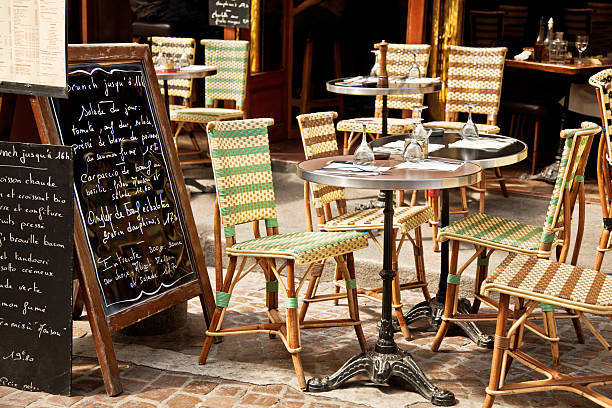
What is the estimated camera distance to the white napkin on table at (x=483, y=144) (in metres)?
5.03

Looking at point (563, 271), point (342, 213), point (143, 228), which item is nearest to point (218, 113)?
point (342, 213)

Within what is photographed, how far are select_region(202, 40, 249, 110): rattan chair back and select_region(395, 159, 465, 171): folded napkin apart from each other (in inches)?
154

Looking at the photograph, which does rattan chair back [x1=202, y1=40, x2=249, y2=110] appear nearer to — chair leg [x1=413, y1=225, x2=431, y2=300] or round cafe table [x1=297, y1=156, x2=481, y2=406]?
chair leg [x1=413, y1=225, x2=431, y2=300]

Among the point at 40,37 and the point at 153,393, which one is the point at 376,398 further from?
the point at 40,37

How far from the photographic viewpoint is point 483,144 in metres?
5.12

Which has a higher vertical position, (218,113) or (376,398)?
(218,113)

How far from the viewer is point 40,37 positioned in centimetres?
399

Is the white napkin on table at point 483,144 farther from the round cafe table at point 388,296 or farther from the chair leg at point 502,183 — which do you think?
the chair leg at point 502,183

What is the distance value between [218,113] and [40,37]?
12.8 feet

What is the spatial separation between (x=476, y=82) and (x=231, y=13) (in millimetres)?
2495

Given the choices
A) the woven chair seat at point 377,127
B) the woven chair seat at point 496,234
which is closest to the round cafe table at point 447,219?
the woven chair seat at point 496,234

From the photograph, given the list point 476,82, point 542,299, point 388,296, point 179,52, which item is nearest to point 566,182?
point 542,299

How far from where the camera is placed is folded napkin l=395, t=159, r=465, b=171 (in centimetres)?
422

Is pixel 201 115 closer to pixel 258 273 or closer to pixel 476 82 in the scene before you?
pixel 258 273
